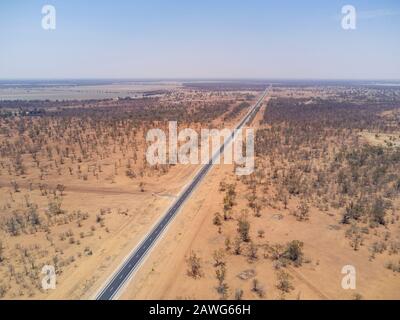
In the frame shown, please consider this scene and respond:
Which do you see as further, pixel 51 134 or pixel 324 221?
pixel 51 134

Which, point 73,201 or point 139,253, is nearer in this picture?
point 139,253

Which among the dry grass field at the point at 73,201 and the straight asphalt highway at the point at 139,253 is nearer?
the straight asphalt highway at the point at 139,253

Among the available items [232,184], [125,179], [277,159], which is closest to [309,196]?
[232,184]

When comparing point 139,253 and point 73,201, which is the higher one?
point 73,201

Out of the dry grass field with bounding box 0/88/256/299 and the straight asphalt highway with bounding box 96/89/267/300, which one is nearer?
the straight asphalt highway with bounding box 96/89/267/300

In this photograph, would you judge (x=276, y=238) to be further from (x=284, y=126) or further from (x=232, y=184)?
(x=284, y=126)

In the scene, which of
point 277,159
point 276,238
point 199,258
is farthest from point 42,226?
point 277,159
